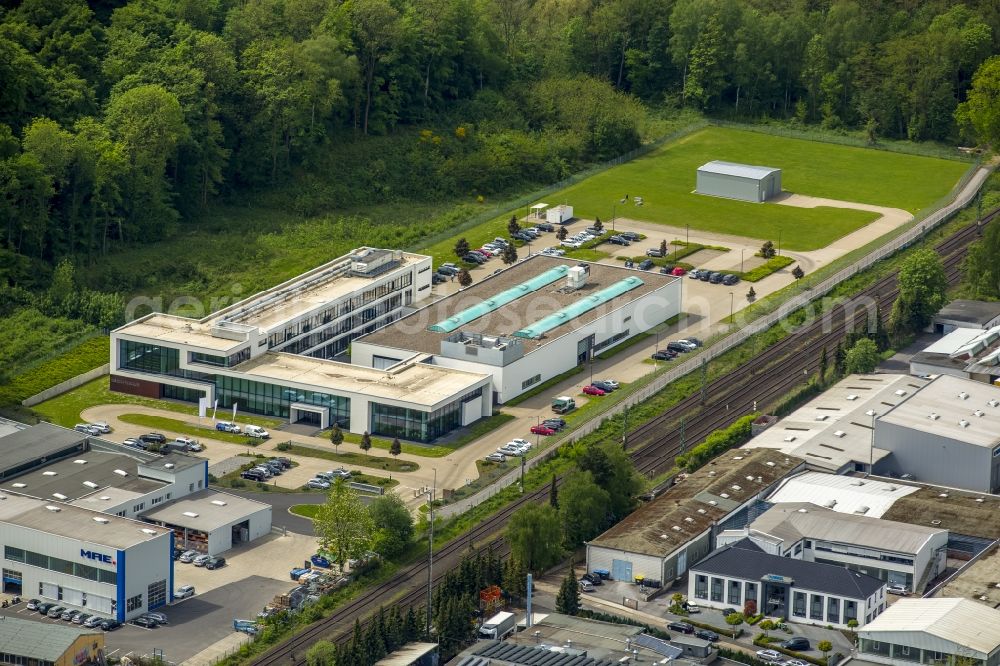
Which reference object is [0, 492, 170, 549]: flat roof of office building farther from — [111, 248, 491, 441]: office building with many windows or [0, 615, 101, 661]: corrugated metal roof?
[111, 248, 491, 441]: office building with many windows

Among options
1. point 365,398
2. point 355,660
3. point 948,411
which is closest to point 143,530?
point 355,660

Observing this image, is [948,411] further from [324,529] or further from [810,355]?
[324,529]

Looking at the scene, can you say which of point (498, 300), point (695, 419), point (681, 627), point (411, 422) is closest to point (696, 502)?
point (681, 627)

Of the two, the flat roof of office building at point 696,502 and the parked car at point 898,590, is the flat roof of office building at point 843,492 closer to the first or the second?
the flat roof of office building at point 696,502

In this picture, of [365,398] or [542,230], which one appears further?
[542,230]

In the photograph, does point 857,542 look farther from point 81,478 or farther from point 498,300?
point 498,300

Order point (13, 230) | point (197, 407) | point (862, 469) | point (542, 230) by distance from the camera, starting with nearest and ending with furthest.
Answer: point (862, 469), point (197, 407), point (13, 230), point (542, 230)

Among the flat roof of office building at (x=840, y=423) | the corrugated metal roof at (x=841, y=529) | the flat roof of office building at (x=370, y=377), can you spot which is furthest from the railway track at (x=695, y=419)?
the corrugated metal roof at (x=841, y=529)

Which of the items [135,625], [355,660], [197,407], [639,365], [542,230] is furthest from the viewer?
[542,230]
